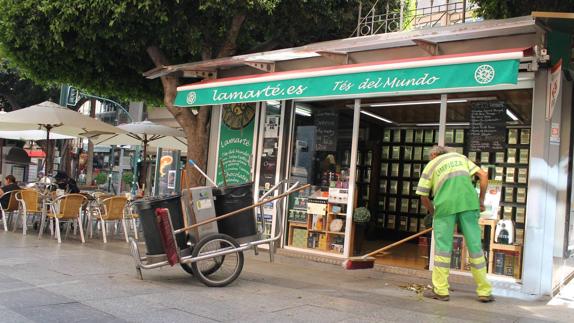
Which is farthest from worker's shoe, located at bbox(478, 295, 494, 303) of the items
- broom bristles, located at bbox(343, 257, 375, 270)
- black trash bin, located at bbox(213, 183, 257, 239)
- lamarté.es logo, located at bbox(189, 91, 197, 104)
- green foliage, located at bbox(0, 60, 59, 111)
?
green foliage, located at bbox(0, 60, 59, 111)

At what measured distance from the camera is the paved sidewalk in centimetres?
483

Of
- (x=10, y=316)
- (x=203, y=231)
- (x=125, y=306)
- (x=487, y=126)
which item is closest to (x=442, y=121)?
(x=487, y=126)

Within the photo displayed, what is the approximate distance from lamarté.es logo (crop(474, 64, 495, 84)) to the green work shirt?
33.3 inches

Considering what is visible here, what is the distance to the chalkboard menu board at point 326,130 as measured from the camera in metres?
8.64

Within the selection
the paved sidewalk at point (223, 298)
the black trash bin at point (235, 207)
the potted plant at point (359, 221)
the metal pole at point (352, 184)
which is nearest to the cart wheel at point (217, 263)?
the paved sidewalk at point (223, 298)

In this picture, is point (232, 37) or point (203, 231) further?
point (232, 37)

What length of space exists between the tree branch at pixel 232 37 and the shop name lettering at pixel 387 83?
125 inches

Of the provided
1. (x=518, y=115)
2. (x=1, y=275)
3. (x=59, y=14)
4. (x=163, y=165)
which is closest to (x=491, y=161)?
(x=518, y=115)

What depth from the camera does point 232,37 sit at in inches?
376

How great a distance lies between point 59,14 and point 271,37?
3.78 m

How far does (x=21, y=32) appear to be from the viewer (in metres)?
9.45

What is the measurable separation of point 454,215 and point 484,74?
1.55 m

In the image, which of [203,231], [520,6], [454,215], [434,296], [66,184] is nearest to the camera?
[454,215]

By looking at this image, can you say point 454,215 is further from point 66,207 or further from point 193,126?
point 66,207
